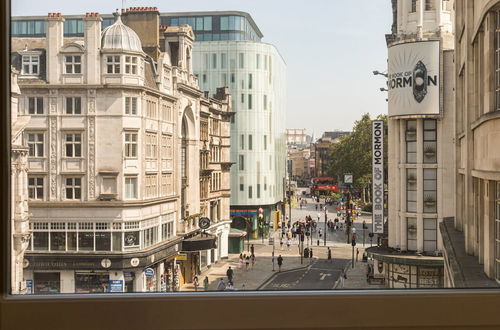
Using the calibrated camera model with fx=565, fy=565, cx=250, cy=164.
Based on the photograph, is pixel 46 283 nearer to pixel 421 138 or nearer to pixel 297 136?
pixel 297 136

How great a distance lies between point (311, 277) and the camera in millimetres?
2262

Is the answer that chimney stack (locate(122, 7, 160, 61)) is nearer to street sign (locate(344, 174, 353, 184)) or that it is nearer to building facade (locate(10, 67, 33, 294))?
building facade (locate(10, 67, 33, 294))

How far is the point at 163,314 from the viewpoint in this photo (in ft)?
5.65

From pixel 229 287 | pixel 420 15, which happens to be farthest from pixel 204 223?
pixel 420 15

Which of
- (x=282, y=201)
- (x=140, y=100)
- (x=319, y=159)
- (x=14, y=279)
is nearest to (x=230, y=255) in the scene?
(x=282, y=201)

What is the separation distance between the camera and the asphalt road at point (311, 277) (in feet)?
6.32

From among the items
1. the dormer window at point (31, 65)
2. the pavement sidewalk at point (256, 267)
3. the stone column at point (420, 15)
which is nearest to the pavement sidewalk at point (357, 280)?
the pavement sidewalk at point (256, 267)

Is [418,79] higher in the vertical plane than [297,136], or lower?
higher

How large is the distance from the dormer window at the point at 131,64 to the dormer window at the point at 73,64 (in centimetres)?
29

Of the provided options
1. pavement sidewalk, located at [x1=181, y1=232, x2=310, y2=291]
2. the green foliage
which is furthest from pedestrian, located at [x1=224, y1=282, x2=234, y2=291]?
the green foliage

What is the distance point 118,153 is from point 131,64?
728mm

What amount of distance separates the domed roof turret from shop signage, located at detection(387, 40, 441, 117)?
1.42 metres

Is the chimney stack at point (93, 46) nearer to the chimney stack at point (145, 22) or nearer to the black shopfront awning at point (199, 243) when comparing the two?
the chimney stack at point (145, 22)

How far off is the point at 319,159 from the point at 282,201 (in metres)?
0.33
